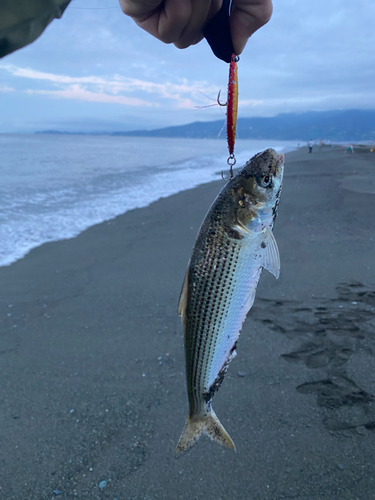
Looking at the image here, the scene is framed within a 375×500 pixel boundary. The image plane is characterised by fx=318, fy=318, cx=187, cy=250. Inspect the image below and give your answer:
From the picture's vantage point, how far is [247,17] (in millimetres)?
1869

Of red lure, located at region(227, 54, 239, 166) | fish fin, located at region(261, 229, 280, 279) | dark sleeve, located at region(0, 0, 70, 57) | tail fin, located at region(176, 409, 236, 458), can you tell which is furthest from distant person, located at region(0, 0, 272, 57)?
tail fin, located at region(176, 409, 236, 458)

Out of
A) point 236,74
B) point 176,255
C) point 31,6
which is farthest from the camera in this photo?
point 176,255

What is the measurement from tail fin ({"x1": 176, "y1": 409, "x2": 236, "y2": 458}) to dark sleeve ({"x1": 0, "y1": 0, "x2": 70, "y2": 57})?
2548 mm

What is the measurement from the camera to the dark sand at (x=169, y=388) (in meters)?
2.80

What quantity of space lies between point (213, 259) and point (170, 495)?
7.28ft

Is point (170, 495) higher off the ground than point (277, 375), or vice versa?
point (277, 375)

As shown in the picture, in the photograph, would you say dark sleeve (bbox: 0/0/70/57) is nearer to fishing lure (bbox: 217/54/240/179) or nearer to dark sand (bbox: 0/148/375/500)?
fishing lure (bbox: 217/54/240/179)

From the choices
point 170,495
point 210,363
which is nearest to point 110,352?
point 170,495

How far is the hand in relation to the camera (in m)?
1.79

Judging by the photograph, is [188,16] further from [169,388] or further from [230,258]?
[169,388]

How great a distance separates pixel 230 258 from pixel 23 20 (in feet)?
5.81

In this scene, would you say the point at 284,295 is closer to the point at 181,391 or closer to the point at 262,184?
the point at 181,391

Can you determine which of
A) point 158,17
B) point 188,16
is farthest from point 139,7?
point 188,16

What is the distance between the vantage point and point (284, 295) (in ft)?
17.7
